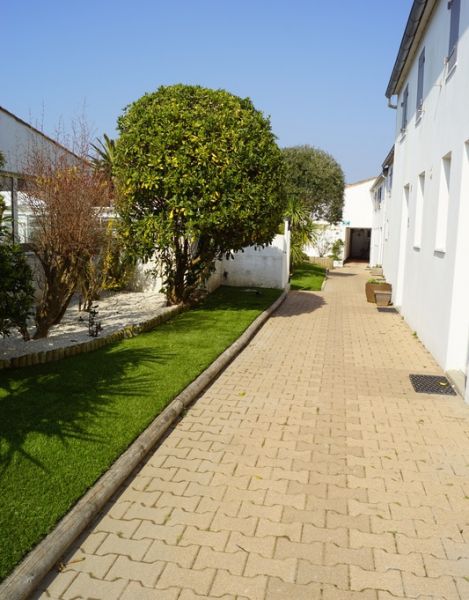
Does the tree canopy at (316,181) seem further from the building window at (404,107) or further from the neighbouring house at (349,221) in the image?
the building window at (404,107)

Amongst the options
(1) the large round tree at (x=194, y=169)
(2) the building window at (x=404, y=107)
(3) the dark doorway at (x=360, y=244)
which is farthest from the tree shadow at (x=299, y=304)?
(3) the dark doorway at (x=360, y=244)

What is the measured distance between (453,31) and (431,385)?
544cm

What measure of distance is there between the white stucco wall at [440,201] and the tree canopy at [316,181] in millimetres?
18995

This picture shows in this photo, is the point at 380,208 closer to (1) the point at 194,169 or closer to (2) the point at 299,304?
(2) the point at 299,304

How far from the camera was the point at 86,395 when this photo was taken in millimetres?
5980

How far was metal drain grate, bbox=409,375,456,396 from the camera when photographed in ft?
23.3

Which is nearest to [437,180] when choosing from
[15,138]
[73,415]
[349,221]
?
[73,415]

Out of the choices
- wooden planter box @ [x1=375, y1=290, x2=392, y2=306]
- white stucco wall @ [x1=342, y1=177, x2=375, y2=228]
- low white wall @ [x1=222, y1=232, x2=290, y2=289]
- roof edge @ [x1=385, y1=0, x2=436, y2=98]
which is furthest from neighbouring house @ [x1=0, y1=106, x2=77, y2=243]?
white stucco wall @ [x1=342, y1=177, x2=375, y2=228]

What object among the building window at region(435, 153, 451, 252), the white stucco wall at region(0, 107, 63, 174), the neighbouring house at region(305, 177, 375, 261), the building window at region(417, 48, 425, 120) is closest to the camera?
the building window at region(435, 153, 451, 252)

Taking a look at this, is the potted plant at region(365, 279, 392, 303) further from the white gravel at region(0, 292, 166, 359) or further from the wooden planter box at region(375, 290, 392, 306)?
the white gravel at region(0, 292, 166, 359)

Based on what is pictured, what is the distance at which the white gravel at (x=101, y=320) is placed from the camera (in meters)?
7.94

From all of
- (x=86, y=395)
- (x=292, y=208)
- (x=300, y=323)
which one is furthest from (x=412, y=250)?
(x=292, y=208)

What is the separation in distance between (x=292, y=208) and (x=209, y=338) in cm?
1507

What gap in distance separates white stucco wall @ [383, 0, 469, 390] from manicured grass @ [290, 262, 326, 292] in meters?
7.31
